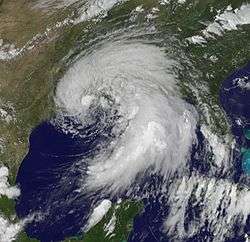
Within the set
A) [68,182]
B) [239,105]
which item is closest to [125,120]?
[68,182]

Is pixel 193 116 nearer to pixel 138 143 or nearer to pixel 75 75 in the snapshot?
pixel 138 143

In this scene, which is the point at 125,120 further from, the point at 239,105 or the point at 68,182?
the point at 239,105

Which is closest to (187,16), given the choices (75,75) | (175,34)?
(175,34)

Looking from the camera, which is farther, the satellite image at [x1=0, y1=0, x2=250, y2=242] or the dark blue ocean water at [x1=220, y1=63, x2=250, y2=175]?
the dark blue ocean water at [x1=220, y1=63, x2=250, y2=175]

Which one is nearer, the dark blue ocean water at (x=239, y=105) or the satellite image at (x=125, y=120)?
the satellite image at (x=125, y=120)
